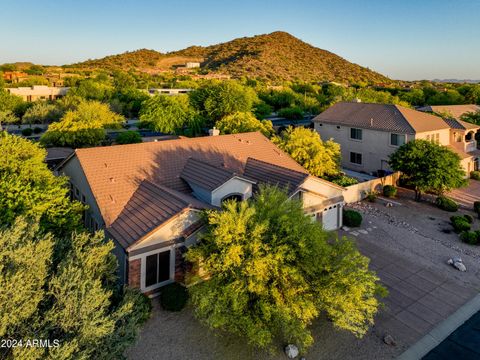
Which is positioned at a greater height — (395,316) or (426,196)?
(426,196)

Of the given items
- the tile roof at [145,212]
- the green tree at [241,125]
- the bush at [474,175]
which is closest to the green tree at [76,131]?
the green tree at [241,125]

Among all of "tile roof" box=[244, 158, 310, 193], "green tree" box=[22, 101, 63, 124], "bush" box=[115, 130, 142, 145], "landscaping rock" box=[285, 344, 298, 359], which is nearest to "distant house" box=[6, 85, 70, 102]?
"green tree" box=[22, 101, 63, 124]

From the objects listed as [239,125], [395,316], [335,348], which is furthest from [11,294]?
[239,125]

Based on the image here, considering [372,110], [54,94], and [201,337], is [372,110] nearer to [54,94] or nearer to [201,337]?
[201,337]

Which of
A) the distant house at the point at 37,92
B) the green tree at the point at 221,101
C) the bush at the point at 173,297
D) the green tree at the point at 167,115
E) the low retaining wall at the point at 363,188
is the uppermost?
the distant house at the point at 37,92

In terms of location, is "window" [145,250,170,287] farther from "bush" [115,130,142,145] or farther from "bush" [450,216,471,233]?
"bush" [115,130,142,145]

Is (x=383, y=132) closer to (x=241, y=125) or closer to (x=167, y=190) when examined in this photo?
(x=241, y=125)

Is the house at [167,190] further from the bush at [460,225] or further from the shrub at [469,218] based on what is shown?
the shrub at [469,218]
